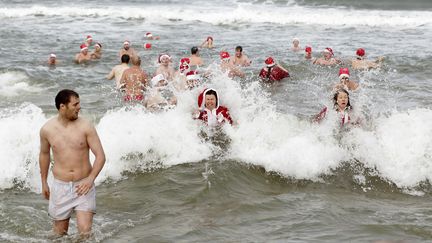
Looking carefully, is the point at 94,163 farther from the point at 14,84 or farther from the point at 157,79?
the point at 14,84

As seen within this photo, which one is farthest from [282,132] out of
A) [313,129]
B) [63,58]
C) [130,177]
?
[63,58]

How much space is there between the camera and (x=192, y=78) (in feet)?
41.2

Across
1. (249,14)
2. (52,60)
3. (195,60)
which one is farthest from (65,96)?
(249,14)

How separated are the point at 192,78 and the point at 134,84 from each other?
4.86 ft

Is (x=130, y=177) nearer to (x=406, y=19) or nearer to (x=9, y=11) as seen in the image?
(x=406, y=19)

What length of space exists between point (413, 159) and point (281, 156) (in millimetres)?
2170

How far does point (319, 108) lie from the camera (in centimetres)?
1332

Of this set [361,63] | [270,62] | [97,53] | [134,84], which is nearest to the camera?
[134,84]

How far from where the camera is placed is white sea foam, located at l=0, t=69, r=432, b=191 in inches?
389

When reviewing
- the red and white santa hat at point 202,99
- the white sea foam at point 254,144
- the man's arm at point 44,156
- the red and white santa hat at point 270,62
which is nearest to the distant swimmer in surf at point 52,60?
the red and white santa hat at point 270,62

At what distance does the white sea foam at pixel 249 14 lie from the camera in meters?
29.1

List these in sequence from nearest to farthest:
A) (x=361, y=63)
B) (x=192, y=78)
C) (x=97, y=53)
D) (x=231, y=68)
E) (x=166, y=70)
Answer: (x=192, y=78), (x=166, y=70), (x=231, y=68), (x=361, y=63), (x=97, y=53)

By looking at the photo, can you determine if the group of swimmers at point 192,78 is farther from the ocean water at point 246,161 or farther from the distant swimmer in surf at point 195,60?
the ocean water at point 246,161

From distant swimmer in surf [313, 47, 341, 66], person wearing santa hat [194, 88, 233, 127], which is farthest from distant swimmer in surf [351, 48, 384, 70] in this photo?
person wearing santa hat [194, 88, 233, 127]
